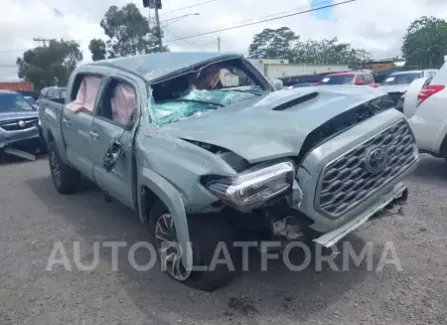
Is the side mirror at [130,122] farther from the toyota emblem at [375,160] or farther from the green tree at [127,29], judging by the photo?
the green tree at [127,29]

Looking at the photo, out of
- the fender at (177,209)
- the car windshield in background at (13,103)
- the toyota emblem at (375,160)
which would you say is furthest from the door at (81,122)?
the car windshield in background at (13,103)

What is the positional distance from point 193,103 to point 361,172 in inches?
73.0

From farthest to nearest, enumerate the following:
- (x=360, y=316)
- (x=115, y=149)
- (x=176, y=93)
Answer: (x=176, y=93), (x=115, y=149), (x=360, y=316)

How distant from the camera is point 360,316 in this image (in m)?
3.16

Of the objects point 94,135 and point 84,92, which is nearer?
point 94,135

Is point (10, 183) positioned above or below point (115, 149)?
below

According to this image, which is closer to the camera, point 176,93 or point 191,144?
point 191,144

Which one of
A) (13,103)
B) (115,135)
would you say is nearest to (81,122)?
(115,135)

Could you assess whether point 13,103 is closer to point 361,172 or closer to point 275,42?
point 361,172

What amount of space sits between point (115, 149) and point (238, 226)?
144 cm

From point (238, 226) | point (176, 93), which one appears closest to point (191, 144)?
point (238, 226)

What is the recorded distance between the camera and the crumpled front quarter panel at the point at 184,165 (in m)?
3.15

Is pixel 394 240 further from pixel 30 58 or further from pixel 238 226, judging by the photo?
pixel 30 58

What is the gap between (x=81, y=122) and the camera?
523cm
